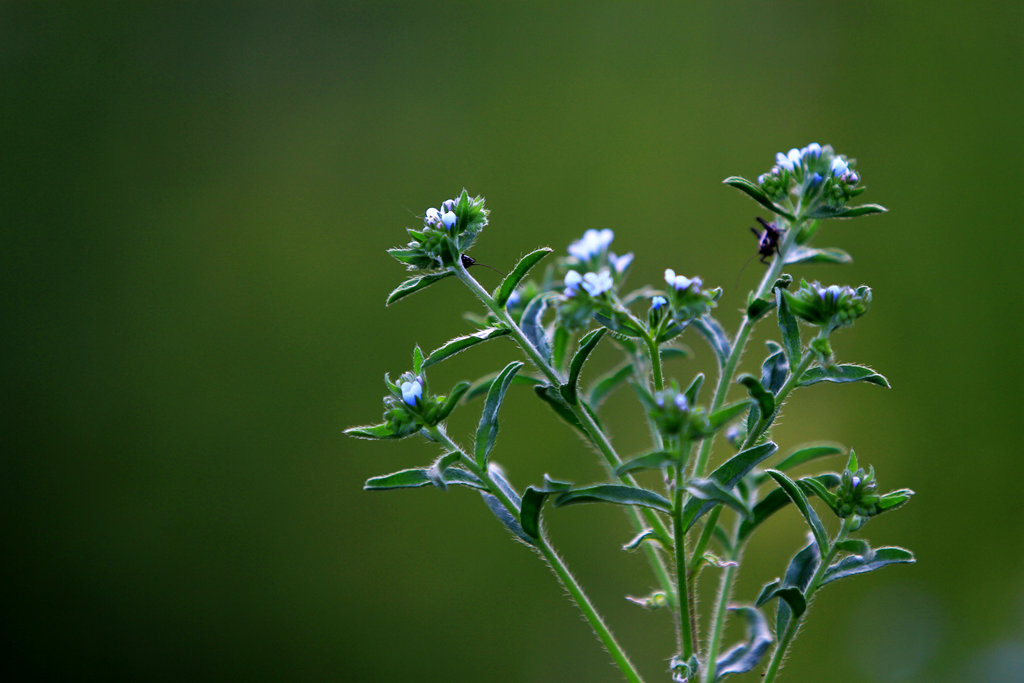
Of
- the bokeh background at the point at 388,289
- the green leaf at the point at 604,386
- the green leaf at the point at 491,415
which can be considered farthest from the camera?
the bokeh background at the point at 388,289

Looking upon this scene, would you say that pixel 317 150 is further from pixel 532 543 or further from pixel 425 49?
pixel 532 543

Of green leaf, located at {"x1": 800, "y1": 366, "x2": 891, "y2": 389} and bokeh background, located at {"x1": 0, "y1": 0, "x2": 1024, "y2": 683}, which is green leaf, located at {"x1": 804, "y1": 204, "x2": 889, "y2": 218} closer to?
green leaf, located at {"x1": 800, "y1": 366, "x2": 891, "y2": 389}

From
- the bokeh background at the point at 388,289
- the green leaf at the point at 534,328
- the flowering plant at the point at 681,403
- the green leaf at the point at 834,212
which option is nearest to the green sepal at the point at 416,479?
the flowering plant at the point at 681,403

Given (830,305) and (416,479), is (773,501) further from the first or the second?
(416,479)

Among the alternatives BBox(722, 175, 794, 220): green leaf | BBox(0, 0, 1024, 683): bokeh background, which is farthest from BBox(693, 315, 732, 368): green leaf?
BBox(0, 0, 1024, 683): bokeh background

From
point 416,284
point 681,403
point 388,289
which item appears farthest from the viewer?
point 388,289

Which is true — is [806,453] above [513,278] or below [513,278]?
below

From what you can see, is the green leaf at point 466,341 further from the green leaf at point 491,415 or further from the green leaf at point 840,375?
→ the green leaf at point 840,375

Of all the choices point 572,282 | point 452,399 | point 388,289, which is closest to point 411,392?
point 452,399
